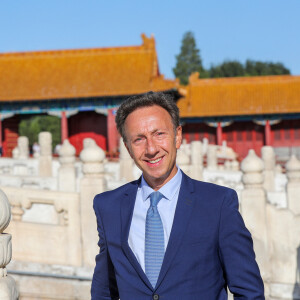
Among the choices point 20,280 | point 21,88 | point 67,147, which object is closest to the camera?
point 20,280

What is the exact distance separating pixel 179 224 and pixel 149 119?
40cm

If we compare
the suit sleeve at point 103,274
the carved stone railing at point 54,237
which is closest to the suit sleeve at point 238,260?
the suit sleeve at point 103,274

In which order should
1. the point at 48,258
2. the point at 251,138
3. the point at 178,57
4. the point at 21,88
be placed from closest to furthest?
1. the point at 48,258
2. the point at 21,88
3. the point at 251,138
4. the point at 178,57

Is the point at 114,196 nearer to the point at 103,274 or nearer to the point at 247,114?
the point at 103,274

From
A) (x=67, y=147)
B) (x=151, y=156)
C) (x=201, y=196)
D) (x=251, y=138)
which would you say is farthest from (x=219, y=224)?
(x=251, y=138)

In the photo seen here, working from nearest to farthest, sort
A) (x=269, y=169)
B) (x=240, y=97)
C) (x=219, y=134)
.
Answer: (x=269, y=169), (x=219, y=134), (x=240, y=97)

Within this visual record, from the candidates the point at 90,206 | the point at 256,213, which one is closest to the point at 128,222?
the point at 90,206

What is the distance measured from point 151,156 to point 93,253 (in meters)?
3.53

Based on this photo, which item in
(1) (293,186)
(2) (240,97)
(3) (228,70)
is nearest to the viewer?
(1) (293,186)

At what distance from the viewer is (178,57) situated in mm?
55906

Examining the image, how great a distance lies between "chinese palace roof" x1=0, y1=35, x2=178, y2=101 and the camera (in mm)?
23828

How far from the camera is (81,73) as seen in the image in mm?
25266

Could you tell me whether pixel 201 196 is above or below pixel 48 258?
above

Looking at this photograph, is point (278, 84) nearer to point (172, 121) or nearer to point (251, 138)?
point (251, 138)
